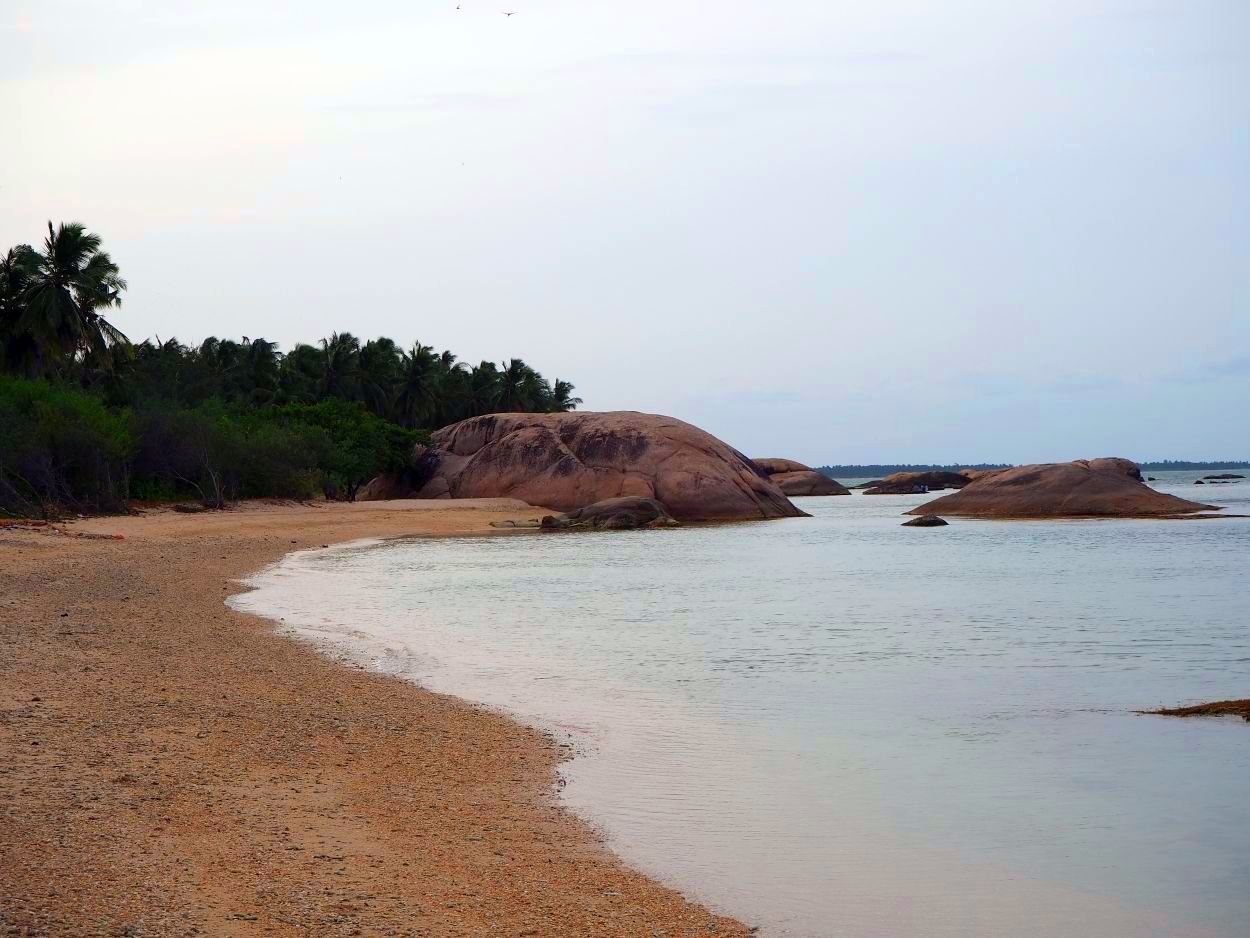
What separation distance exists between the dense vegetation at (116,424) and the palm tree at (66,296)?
0.12 ft

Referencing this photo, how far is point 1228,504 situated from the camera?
59.1 metres

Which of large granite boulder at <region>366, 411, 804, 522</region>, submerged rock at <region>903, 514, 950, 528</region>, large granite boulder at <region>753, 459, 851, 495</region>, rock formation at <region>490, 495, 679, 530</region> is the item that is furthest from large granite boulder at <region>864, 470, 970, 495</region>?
rock formation at <region>490, 495, 679, 530</region>

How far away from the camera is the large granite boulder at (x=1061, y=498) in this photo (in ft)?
140

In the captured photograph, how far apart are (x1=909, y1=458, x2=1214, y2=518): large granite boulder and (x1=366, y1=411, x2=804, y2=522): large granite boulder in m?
7.09

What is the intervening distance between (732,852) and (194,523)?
27.4 m

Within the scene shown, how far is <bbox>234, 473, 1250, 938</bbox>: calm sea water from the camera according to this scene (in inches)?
213

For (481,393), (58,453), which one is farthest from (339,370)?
(58,453)

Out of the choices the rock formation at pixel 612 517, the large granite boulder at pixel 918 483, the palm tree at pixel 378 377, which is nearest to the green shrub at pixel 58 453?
the rock formation at pixel 612 517

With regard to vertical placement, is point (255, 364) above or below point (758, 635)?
above

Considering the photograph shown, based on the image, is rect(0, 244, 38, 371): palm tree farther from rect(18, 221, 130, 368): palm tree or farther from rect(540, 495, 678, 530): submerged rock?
rect(540, 495, 678, 530): submerged rock

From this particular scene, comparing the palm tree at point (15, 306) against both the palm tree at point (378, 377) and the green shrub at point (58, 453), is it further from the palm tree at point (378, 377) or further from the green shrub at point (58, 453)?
the palm tree at point (378, 377)

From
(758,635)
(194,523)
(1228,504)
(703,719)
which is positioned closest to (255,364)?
(194,523)

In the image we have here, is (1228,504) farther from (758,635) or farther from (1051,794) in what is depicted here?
(1051,794)

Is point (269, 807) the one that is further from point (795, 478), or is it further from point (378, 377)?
point (795, 478)
